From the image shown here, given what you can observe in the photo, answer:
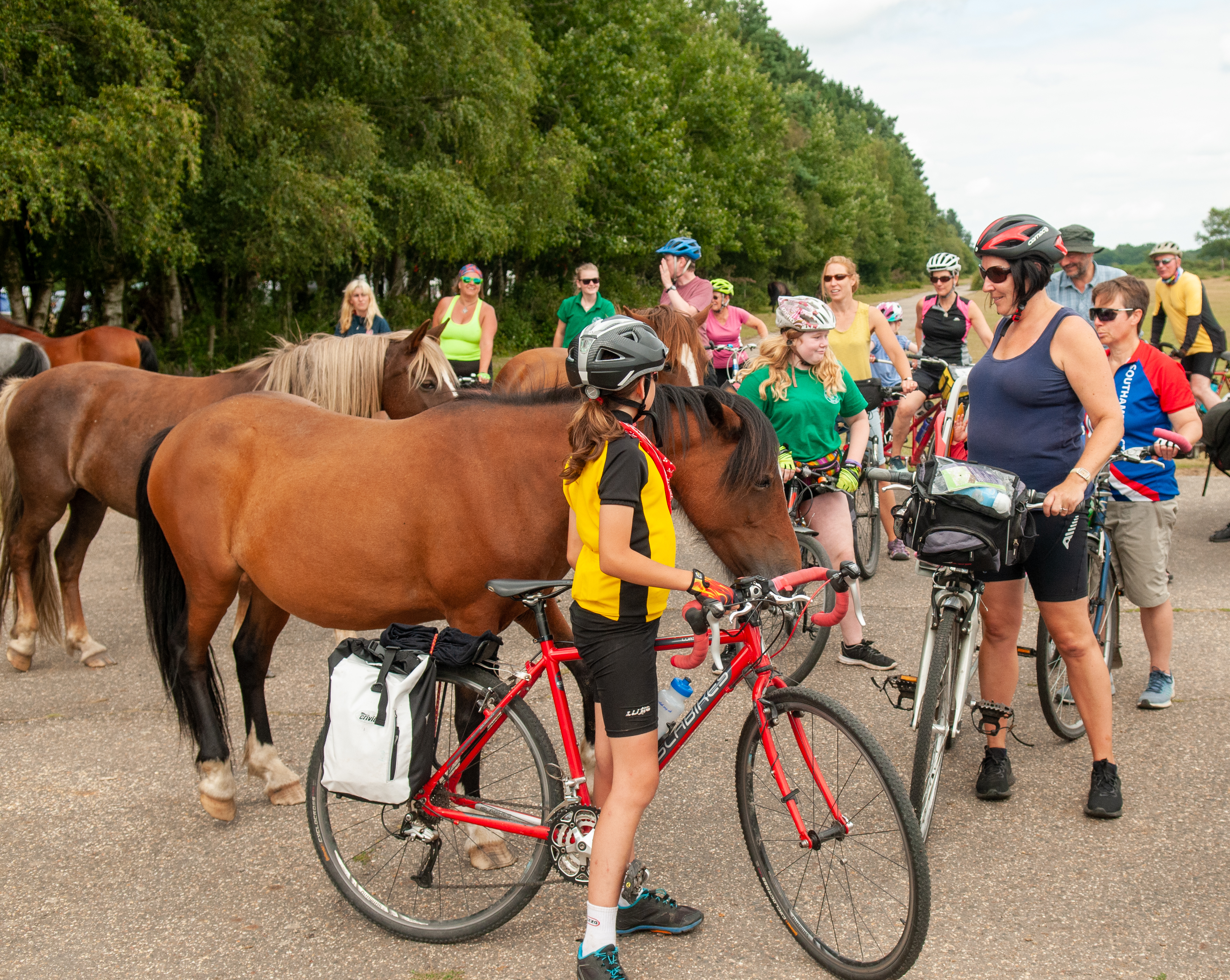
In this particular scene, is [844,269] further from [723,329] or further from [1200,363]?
[1200,363]

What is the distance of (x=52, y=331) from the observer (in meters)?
Answer: 18.4

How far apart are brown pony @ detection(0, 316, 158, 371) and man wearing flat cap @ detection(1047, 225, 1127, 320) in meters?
9.06

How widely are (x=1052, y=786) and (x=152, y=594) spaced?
12.6 feet

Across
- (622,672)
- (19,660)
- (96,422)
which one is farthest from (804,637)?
(19,660)

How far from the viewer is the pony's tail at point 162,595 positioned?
4152mm

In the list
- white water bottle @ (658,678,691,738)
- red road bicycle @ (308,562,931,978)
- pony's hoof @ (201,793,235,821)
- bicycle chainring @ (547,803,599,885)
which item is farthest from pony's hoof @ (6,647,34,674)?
white water bottle @ (658,678,691,738)

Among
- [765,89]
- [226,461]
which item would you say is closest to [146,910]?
[226,461]

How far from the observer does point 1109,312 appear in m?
A: 4.68

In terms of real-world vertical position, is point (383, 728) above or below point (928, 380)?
below

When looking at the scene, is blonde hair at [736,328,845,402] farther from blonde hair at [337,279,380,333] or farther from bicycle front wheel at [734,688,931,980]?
blonde hair at [337,279,380,333]

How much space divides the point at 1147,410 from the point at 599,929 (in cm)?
378

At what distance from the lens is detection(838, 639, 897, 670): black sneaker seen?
526cm

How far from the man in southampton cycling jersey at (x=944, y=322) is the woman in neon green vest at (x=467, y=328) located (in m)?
3.73

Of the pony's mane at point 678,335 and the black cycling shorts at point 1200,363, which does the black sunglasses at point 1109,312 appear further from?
the black cycling shorts at point 1200,363
